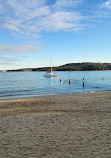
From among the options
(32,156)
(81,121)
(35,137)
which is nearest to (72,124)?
(81,121)

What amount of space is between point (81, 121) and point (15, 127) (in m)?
4.41

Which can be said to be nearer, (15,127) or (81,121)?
(15,127)

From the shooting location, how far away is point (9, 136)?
30.2ft

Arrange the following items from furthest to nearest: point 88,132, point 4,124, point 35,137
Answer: point 4,124 → point 88,132 → point 35,137

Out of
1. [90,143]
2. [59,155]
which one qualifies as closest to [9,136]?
[59,155]

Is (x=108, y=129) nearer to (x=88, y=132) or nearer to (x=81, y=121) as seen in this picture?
(x=88, y=132)

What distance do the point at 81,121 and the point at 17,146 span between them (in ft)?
17.8

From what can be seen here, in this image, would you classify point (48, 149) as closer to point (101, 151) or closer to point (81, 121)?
point (101, 151)

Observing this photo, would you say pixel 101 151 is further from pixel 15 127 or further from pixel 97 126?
pixel 15 127

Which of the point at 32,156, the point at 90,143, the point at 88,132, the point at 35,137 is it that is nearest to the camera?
the point at 32,156

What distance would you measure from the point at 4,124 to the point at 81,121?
17.0ft

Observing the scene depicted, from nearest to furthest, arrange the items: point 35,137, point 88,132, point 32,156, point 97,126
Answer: point 32,156, point 35,137, point 88,132, point 97,126

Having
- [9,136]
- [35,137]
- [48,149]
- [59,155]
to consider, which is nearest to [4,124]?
[9,136]

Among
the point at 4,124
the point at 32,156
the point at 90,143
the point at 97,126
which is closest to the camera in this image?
the point at 32,156
